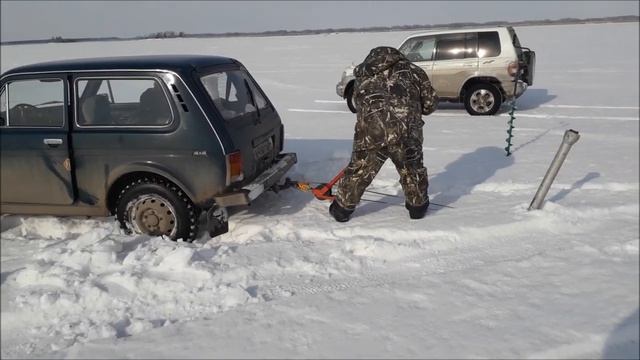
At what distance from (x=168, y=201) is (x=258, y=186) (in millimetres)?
786

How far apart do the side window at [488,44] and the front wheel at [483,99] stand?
664 millimetres

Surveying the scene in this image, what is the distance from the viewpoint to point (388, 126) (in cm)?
463

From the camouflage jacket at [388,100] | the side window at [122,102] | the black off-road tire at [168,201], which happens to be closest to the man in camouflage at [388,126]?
the camouflage jacket at [388,100]

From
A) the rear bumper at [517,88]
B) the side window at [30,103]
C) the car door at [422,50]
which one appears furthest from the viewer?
the car door at [422,50]

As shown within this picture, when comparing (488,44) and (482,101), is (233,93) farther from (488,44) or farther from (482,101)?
(488,44)

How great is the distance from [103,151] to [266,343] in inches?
96.6

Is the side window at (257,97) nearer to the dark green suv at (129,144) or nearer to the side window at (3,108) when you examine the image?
the dark green suv at (129,144)

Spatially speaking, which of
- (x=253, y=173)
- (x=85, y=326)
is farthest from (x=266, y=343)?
(x=253, y=173)

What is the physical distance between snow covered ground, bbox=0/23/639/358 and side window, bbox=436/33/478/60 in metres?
5.51

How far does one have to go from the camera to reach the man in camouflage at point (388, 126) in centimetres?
466

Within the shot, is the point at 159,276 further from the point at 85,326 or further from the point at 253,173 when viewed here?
the point at 253,173

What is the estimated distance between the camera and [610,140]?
8.06 meters

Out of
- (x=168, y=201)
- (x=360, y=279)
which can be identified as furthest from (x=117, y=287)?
(x=360, y=279)

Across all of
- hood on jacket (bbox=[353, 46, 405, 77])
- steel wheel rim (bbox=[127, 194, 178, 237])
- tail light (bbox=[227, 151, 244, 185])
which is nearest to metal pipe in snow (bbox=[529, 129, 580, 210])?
hood on jacket (bbox=[353, 46, 405, 77])
